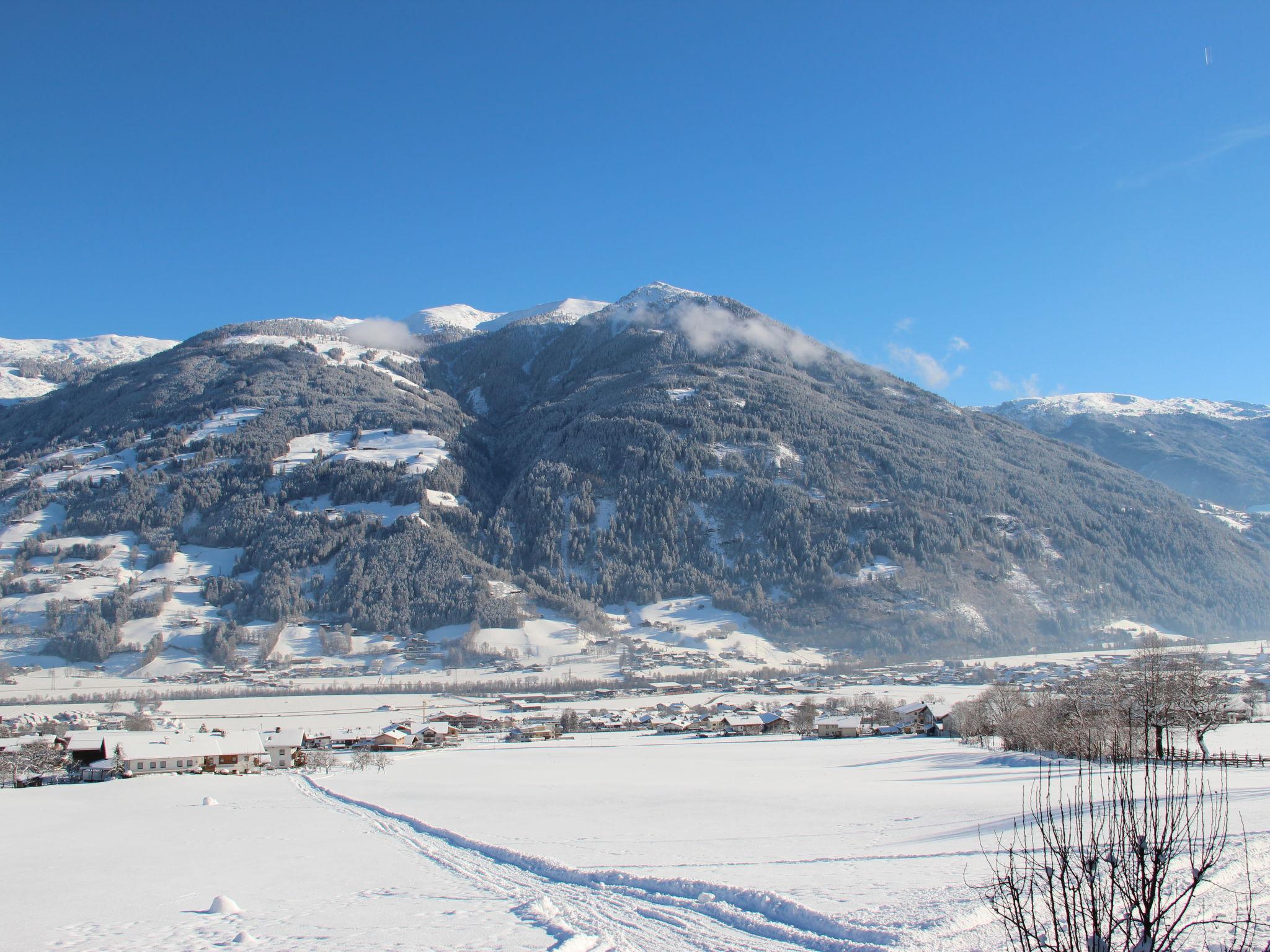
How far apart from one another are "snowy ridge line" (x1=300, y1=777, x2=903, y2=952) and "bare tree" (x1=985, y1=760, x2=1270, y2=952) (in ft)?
6.27

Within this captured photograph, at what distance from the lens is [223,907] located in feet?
51.6

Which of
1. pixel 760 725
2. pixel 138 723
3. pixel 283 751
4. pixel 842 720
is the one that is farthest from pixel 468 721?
pixel 842 720

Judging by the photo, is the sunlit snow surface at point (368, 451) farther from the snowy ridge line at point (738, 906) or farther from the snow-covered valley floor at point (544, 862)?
the snowy ridge line at point (738, 906)

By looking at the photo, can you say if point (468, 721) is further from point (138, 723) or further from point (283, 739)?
point (138, 723)

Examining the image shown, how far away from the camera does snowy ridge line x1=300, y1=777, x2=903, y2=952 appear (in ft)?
36.6

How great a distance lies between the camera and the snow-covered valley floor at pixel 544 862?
12.7 metres

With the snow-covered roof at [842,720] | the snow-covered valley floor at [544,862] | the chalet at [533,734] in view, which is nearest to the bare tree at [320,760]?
the snow-covered valley floor at [544,862]

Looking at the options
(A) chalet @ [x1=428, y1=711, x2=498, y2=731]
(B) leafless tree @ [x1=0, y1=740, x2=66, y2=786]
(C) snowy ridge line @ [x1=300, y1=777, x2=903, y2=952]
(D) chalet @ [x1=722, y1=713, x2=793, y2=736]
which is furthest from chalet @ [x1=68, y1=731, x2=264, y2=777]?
(C) snowy ridge line @ [x1=300, y1=777, x2=903, y2=952]

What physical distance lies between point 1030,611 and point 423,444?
13098 centimetres

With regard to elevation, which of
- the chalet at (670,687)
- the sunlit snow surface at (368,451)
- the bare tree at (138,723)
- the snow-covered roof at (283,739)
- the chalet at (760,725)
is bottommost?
the chalet at (670,687)

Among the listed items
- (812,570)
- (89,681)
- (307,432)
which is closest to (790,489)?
(812,570)

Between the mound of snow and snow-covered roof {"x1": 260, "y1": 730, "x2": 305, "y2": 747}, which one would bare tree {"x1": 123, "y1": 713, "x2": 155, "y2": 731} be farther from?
the mound of snow

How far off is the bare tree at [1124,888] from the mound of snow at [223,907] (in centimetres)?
1294

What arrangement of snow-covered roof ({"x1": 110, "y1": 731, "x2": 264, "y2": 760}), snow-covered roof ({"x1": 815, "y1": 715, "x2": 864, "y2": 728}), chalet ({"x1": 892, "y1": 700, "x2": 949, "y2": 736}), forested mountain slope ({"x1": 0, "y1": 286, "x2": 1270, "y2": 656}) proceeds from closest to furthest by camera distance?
1. snow-covered roof ({"x1": 110, "y1": 731, "x2": 264, "y2": 760})
2. chalet ({"x1": 892, "y1": 700, "x2": 949, "y2": 736})
3. snow-covered roof ({"x1": 815, "y1": 715, "x2": 864, "y2": 728})
4. forested mountain slope ({"x1": 0, "y1": 286, "x2": 1270, "y2": 656})
